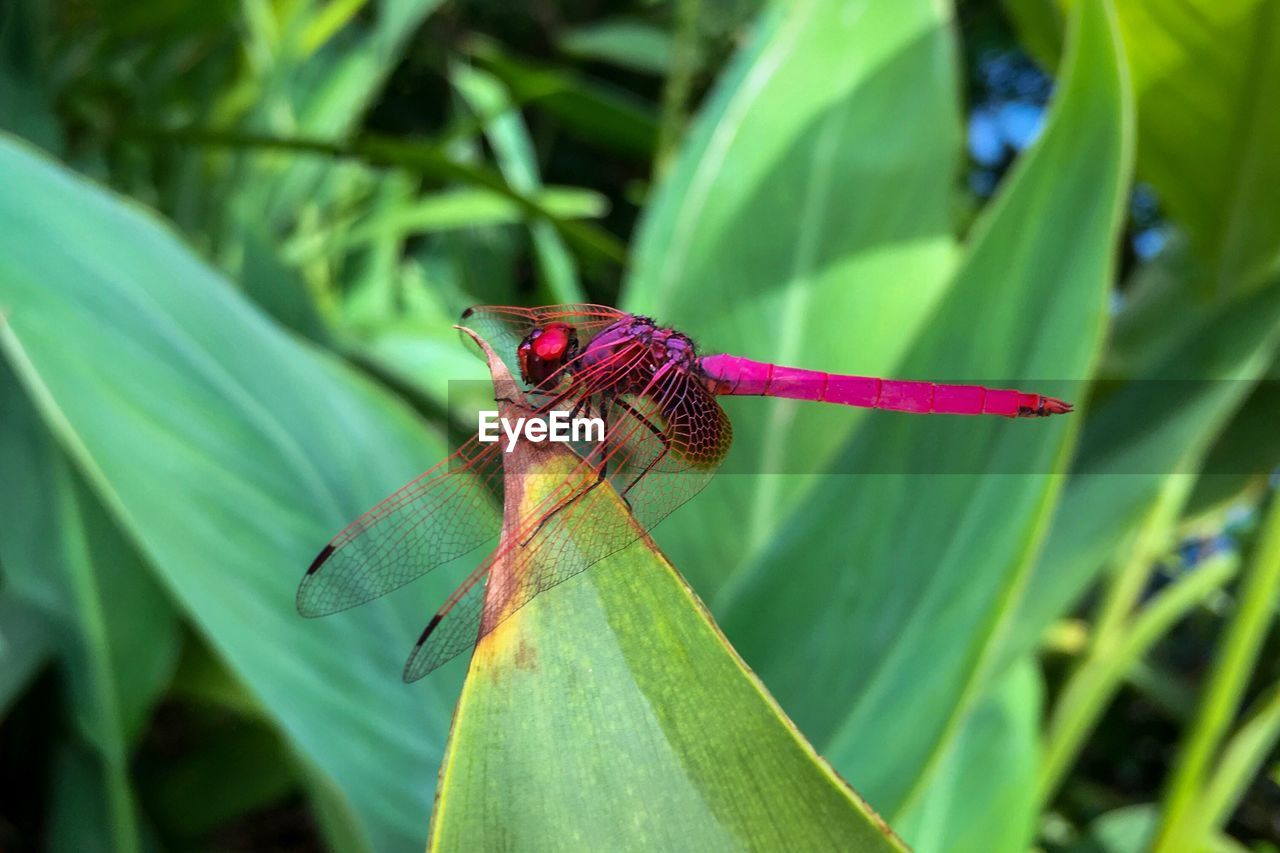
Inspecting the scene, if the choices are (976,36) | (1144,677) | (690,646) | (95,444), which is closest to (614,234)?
(976,36)

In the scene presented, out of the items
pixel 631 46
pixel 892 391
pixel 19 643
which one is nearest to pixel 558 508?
pixel 892 391

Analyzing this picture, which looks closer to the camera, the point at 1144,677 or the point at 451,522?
the point at 451,522

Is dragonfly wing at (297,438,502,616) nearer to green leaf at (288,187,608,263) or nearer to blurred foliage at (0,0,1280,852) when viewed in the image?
blurred foliage at (0,0,1280,852)

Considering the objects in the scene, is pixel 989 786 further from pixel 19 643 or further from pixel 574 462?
pixel 19 643

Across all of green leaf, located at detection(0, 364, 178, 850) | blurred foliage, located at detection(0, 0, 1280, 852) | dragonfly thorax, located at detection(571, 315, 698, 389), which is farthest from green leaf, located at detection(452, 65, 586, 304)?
dragonfly thorax, located at detection(571, 315, 698, 389)

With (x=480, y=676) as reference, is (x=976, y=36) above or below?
above

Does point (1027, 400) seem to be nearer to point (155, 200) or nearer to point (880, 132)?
point (880, 132)
